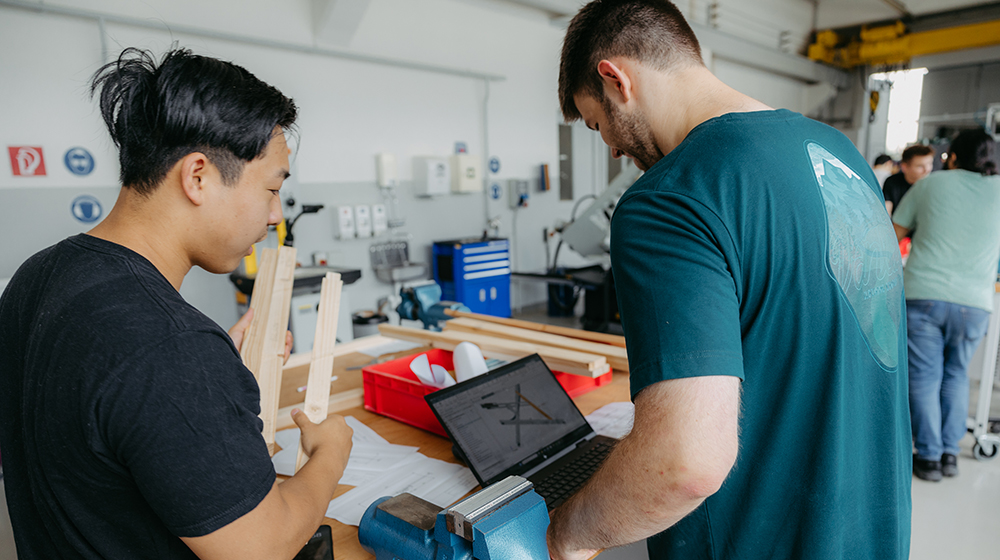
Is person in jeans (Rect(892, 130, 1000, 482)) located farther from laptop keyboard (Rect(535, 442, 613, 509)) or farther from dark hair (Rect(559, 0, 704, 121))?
dark hair (Rect(559, 0, 704, 121))

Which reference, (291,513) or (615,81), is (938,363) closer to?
(615,81)

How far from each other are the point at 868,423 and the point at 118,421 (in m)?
0.93

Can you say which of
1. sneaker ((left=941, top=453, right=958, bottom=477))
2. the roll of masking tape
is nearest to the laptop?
the roll of masking tape

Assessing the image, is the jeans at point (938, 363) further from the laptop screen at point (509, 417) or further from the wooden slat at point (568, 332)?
the laptop screen at point (509, 417)

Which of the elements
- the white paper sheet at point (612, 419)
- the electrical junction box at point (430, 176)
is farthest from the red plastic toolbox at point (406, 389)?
the electrical junction box at point (430, 176)

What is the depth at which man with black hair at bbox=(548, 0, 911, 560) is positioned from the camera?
0.65m

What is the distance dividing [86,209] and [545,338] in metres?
2.91

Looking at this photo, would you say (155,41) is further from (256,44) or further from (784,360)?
(784,360)

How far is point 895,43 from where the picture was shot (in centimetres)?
721

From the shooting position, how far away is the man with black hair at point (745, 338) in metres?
0.65

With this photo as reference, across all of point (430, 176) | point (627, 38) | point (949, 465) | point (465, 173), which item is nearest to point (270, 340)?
point (627, 38)

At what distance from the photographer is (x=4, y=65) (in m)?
2.80

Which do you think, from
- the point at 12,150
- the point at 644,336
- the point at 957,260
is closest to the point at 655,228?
the point at 644,336

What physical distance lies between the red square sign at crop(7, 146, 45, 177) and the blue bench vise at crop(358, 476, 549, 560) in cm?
318
